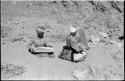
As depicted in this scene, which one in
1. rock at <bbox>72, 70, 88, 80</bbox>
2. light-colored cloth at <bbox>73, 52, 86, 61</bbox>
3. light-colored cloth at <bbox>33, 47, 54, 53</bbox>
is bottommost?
rock at <bbox>72, 70, 88, 80</bbox>

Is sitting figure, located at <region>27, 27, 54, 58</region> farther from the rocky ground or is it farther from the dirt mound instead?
the dirt mound

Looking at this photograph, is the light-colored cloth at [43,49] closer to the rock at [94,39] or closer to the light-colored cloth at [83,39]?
the light-colored cloth at [83,39]

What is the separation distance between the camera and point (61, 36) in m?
5.76

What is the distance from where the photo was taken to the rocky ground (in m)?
4.21

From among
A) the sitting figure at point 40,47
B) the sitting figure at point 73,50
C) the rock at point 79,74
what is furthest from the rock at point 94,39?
the rock at point 79,74

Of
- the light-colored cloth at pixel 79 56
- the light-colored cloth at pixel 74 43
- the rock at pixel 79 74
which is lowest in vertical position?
the rock at pixel 79 74

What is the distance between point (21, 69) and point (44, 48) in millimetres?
779

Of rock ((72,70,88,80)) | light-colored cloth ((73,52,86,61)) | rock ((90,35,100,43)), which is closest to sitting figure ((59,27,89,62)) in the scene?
light-colored cloth ((73,52,86,61))

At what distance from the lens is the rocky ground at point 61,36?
4.21 meters

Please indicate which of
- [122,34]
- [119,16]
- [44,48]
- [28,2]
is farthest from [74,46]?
[28,2]

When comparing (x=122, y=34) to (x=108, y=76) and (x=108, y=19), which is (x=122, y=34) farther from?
(x=108, y=76)

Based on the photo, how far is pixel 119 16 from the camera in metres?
6.08

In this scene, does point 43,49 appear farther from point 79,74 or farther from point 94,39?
point 94,39

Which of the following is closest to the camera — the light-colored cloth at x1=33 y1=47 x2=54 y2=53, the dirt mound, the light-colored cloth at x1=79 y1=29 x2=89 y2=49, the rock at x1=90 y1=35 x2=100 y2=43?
the dirt mound
